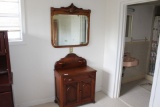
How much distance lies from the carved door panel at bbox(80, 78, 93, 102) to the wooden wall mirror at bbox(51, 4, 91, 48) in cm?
72

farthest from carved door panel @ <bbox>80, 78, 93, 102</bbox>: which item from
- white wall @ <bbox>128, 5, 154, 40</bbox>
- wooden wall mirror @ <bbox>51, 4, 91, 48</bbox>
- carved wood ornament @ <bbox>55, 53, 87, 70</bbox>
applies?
white wall @ <bbox>128, 5, 154, 40</bbox>

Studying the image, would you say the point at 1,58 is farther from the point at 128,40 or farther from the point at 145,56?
the point at 145,56

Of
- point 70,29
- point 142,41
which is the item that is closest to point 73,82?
point 70,29

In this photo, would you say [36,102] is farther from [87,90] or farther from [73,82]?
[87,90]

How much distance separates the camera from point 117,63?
2.91m

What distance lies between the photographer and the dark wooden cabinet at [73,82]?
2.53 meters

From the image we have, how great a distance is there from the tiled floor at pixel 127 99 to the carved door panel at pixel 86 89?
0.15m

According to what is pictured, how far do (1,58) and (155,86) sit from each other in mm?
2278

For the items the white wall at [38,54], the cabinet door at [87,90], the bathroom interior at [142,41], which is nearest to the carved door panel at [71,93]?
the cabinet door at [87,90]

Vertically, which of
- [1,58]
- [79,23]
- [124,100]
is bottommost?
[124,100]

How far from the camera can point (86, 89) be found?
276cm

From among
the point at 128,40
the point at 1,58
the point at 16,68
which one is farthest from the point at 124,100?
the point at 1,58

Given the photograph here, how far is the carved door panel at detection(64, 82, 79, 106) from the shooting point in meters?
2.56

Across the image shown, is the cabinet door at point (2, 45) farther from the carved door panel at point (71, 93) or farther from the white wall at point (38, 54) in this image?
the carved door panel at point (71, 93)
